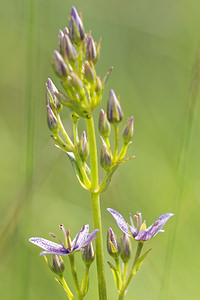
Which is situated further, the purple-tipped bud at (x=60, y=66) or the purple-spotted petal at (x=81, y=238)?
the purple-spotted petal at (x=81, y=238)

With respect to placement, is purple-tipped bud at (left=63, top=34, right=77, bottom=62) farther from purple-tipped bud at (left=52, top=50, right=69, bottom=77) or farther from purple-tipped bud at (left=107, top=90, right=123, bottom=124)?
purple-tipped bud at (left=107, top=90, right=123, bottom=124)

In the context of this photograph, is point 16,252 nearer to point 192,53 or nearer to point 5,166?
point 5,166

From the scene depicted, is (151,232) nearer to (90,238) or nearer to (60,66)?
(90,238)

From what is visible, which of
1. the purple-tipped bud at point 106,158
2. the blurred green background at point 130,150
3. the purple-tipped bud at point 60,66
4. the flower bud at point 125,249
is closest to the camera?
the purple-tipped bud at point 60,66

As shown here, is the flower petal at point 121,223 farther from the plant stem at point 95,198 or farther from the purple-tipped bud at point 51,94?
the purple-tipped bud at point 51,94

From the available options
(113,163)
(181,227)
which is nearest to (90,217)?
(181,227)

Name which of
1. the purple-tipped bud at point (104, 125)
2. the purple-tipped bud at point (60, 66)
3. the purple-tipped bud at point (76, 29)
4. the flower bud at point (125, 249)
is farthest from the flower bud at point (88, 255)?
the purple-tipped bud at point (76, 29)

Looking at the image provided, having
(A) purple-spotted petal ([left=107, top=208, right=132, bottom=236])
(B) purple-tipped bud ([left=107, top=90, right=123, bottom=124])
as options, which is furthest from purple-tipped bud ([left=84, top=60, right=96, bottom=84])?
(A) purple-spotted petal ([left=107, top=208, right=132, bottom=236])

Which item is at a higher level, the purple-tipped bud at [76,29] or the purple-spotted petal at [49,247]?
the purple-tipped bud at [76,29]
